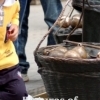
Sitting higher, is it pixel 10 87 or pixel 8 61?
pixel 8 61

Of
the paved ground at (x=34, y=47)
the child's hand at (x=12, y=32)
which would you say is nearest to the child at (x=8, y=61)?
the child's hand at (x=12, y=32)

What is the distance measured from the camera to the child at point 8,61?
11.7 ft

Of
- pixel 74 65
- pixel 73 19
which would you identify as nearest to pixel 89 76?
pixel 74 65

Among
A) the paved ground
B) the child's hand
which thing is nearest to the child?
the child's hand

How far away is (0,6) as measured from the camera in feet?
11.7

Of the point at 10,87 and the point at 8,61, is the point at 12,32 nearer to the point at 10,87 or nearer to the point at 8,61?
the point at 8,61

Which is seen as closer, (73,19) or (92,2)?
(92,2)

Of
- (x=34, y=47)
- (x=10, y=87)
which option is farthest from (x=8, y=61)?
(x=34, y=47)

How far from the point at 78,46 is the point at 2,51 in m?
0.55

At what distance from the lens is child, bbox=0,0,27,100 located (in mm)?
3559

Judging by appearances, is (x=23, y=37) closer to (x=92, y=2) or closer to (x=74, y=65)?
(x=92, y=2)

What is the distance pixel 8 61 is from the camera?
11.8ft

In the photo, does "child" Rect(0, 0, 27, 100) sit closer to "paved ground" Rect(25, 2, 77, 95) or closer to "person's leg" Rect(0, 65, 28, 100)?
"person's leg" Rect(0, 65, 28, 100)

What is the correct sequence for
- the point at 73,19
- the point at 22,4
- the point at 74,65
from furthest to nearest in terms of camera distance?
the point at 22,4
the point at 73,19
the point at 74,65
